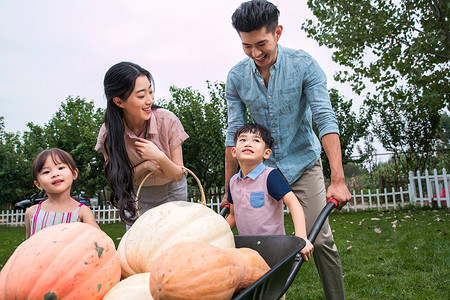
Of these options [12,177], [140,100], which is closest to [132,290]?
[140,100]

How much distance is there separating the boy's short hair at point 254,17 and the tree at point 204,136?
10.4m

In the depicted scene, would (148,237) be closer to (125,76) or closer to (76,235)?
(76,235)

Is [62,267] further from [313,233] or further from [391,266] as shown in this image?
[391,266]

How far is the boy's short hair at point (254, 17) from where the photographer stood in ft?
6.85

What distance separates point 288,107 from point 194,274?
66.6 inches

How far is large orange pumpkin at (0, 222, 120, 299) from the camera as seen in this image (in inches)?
38.8

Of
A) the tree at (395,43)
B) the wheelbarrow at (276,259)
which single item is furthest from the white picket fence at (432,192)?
the wheelbarrow at (276,259)

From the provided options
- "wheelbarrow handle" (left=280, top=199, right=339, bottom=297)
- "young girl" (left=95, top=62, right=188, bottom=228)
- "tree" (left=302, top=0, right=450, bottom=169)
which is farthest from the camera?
"tree" (left=302, top=0, right=450, bottom=169)

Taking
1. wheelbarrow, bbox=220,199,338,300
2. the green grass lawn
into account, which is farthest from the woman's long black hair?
the green grass lawn

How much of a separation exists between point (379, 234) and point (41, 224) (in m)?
5.84

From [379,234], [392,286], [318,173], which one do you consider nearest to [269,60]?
[318,173]

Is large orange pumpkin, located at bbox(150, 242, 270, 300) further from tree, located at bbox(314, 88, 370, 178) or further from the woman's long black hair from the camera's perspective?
tree, located at bbox(314, 88, 370, 178)

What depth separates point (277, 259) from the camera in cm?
147

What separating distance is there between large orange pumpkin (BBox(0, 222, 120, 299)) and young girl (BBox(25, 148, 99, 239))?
1.09 m
